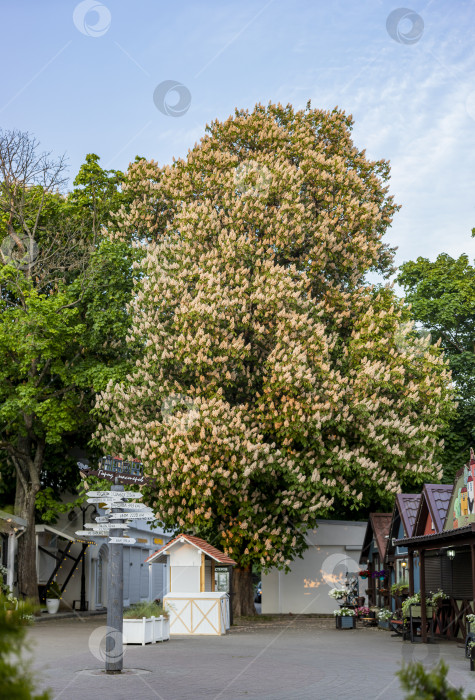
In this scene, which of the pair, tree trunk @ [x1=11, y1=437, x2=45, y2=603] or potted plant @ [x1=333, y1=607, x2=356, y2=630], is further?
tree trunk @ [x1=11, y1=437, x2=45, y2=603]

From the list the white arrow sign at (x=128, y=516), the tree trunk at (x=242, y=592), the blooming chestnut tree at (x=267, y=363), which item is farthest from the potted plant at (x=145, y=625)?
the tree trunk at (x=242, y=592)

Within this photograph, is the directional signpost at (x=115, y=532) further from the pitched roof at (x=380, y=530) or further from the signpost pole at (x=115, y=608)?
the pitched roof at (x=380, y=530)

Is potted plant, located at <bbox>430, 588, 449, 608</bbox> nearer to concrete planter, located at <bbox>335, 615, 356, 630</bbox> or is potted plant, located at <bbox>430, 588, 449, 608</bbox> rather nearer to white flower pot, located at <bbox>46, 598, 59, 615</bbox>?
concrete planter, located at <bbox>335, 615, 356, 630</bbox>

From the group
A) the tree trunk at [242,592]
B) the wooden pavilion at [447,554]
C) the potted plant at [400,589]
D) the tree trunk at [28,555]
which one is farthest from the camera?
the tree trunk at [28,555]

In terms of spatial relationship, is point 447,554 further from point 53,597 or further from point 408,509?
point 53,597

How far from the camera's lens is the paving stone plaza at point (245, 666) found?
10906mm

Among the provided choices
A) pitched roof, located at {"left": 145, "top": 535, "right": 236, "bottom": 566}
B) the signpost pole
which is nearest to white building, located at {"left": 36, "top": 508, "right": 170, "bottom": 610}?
pitched roof, located at {"left": 145, "top": 535, "right": 236, "bottom": 566}

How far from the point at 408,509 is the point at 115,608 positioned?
1379 centimetres

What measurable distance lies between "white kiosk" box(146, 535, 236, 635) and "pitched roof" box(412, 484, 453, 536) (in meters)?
5.68

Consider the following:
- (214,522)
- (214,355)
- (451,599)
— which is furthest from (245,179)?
(451,599)

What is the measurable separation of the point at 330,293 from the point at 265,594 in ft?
46.9

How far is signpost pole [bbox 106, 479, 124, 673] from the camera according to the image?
13.0 metres

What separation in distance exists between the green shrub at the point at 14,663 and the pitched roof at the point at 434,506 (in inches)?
697

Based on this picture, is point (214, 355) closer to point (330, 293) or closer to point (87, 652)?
point (330, 293)
